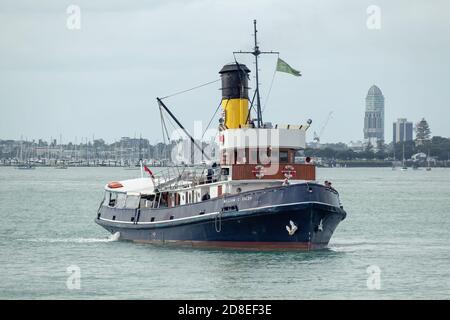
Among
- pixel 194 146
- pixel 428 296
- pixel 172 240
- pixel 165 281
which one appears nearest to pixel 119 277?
pixel 165 281

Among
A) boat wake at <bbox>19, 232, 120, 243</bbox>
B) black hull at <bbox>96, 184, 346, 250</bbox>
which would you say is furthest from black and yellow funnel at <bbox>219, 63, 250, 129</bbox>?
boat wake at <bbox>19, 232, 120, 243</bbox>

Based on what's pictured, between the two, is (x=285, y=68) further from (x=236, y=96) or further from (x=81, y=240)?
(x=81, y=240)

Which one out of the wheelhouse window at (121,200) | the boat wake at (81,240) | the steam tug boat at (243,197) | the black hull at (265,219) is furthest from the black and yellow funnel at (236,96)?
the boat wake at (81,240)

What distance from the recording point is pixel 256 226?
47156 millimetres

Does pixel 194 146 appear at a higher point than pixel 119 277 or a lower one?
higher

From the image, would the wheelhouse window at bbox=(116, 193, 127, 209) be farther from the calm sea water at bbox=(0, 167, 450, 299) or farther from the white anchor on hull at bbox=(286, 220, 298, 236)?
the white anchor on hull at bbox=(286, 220, 298, 236)

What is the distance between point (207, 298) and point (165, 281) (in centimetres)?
370

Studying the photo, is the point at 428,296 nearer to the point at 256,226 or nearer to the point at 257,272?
the point at 257,272

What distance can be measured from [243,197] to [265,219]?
1.35m

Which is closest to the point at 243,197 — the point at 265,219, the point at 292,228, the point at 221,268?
the point at 265,219

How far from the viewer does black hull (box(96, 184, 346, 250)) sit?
152 ft

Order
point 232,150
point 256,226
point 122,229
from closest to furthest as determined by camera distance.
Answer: point 256,226 → point 232,150 → point 122,229
